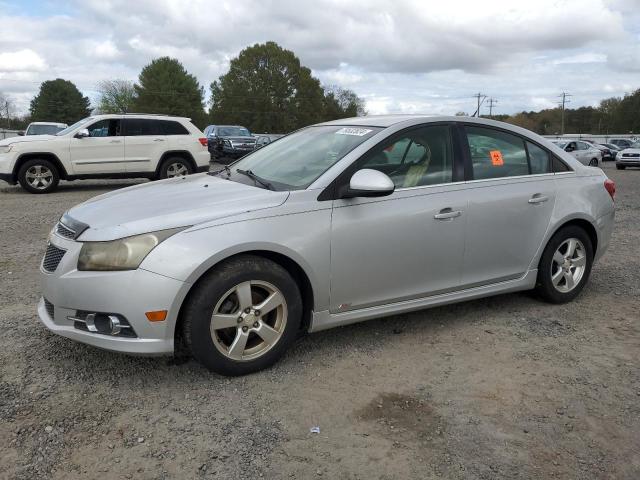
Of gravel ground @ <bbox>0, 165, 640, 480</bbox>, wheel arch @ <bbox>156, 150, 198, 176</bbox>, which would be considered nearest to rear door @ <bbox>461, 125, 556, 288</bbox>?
gravel ground @ <bbox>0, 165, 640, 480</bbox>

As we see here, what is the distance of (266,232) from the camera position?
10.5ft

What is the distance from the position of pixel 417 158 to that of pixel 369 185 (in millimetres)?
726

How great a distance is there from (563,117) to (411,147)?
104261 millimetres

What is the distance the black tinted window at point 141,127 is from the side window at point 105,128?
A: 0.65 ft

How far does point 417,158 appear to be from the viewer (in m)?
3.92

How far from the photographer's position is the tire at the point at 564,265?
176 inches

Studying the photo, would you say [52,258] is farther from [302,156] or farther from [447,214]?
[447,214]

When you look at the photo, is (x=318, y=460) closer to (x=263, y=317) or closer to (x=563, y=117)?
(x=263, y=317)

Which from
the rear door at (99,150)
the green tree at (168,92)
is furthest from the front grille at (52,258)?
the green tree at (168,92)

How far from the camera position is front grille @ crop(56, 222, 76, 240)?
3.22 meters

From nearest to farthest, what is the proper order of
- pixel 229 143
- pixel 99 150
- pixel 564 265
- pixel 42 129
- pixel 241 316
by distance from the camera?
pixel 241 316, pixel 564 265, pixel 99 150, pixel 42 129, pixel 229 143

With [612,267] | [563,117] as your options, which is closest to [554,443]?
[612,267]

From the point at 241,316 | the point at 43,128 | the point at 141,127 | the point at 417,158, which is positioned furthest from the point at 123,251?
the point at 43,128

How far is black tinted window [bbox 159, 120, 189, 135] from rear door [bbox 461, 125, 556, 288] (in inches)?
393
